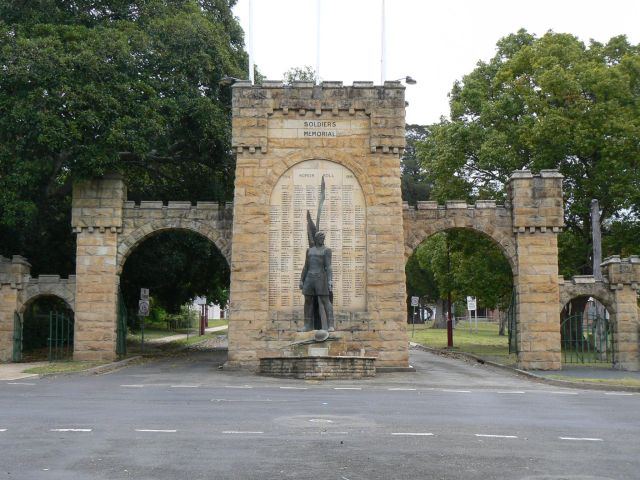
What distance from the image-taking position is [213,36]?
95.0 feet

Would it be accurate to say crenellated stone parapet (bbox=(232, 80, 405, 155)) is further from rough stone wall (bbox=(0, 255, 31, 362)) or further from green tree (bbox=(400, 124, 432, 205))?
green tree (bbox=(400, 124, 432, 205))

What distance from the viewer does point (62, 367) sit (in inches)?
909

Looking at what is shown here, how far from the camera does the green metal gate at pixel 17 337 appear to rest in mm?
26656

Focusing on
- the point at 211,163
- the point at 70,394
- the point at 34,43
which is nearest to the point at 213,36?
the point at 211,163

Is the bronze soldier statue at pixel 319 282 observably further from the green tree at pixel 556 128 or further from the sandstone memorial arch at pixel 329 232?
the green tree at pixel 556 128

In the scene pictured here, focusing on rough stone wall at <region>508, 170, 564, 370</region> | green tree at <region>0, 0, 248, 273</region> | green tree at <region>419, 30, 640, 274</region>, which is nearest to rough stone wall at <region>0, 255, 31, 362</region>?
green tree at <region>0, 0, 248, 273</region>

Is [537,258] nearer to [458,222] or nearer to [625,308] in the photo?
[458,222]

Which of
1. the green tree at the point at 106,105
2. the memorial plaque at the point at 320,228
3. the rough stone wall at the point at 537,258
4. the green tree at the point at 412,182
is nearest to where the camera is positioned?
the green tree at the point at 106,105

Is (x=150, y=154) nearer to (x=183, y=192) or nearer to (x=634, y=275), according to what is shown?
(x=183, y=192)

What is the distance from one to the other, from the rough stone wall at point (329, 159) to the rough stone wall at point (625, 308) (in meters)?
7.47

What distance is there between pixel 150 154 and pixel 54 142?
581cm

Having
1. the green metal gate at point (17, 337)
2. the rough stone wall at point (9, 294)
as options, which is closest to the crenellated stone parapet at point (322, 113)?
the rough stone wall at point (9, 294)

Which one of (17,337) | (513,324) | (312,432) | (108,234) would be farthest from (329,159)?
(312,432)

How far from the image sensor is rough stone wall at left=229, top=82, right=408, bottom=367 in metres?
24.8
